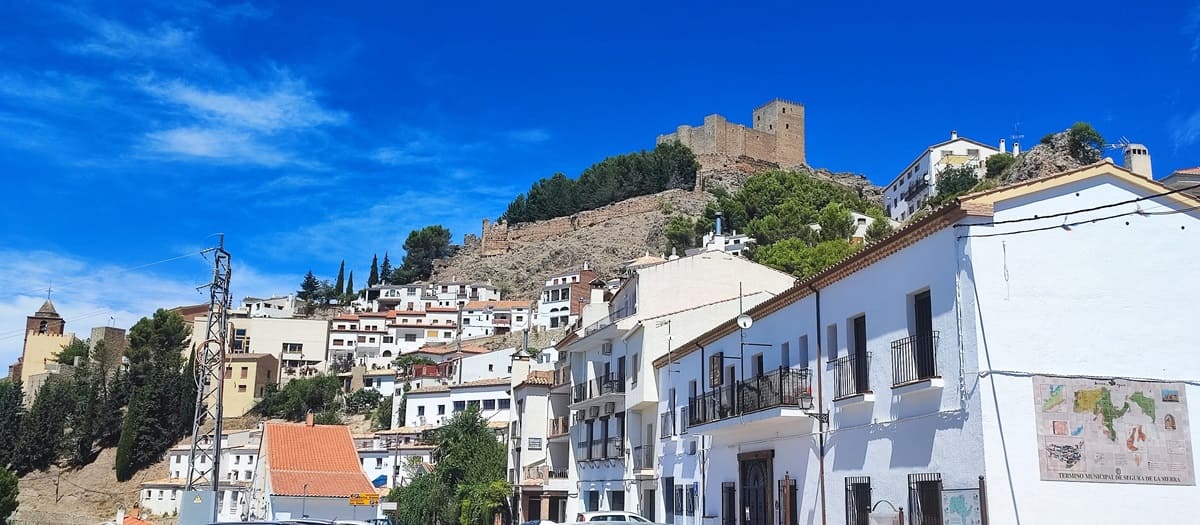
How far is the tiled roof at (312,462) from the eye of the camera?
47.2 meters

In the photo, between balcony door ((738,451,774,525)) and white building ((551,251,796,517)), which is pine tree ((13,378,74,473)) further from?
balcony door ((738,451,774,525))

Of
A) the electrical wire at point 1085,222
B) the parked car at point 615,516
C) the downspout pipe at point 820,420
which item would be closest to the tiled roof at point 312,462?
the parked car at point 615,516

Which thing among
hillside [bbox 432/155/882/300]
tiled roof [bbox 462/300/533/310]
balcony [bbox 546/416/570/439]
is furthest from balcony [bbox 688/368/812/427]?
hillside [bbox 432/155/882/300]

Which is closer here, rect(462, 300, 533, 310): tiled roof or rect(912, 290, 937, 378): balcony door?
rect(912, 290, 937, 378): balcony door

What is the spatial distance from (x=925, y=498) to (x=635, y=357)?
782 inches

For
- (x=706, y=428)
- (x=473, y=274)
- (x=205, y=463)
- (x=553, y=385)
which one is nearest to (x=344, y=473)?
(x=553, y=385)

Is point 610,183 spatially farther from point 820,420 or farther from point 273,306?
point 820,420

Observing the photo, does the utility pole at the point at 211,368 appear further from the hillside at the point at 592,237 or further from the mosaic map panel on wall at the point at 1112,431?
the hillside at the point at 592,237

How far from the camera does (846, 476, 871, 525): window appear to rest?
20.5m

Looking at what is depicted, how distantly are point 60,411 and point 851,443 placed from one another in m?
89.6

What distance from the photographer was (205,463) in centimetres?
8125

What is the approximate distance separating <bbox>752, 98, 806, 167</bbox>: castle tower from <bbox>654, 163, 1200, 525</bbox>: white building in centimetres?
14538

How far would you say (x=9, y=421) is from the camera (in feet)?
295

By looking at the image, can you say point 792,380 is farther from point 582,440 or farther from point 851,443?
point 582,440
